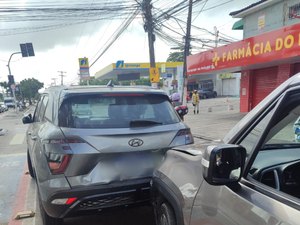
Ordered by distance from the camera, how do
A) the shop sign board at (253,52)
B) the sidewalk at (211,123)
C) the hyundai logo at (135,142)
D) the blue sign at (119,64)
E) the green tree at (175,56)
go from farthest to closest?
the green tree at (175,56) → the blue sign at (119,64) → the sidewalk at (211,123) → the shop sign board at (253,52) → the hyundai logo at (135,142)

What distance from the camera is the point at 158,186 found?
262cm

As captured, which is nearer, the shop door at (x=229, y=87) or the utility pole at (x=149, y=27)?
the utility pole at (x=149, y=27)

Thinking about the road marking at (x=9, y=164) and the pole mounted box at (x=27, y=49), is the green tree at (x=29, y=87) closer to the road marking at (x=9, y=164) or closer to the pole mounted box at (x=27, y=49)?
the pole mounted box at (x=27, y=49)

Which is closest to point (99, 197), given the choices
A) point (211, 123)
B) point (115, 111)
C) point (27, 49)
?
point (115, 111)

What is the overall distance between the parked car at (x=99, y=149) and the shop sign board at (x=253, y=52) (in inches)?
330

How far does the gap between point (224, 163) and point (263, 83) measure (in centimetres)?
1505

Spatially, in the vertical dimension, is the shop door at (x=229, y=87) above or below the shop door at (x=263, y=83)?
below

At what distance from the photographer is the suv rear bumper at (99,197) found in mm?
2857

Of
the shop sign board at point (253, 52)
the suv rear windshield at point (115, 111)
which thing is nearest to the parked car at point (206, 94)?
the shop sign board at point (253, 52)

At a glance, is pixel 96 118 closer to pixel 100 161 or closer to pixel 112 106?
pixel 112 106

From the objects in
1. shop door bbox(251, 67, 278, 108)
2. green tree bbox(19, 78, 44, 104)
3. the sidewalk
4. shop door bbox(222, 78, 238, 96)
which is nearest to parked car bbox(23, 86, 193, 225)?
the sidewalk

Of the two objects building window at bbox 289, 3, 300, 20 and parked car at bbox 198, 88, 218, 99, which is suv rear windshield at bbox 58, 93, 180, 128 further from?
parked car at bbox 198, 88, 218, 99

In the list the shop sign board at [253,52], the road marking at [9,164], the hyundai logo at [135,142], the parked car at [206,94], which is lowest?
the parked car at [206,94]

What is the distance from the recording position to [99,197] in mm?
2902
